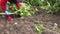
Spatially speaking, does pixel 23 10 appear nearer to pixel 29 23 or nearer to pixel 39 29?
pixel 29 23

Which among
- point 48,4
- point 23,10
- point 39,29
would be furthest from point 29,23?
point 48,4

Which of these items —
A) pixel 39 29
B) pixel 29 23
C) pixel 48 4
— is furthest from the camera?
pixel 48 4

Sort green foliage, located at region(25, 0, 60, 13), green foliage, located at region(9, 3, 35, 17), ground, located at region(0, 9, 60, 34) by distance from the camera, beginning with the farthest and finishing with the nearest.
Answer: green foliage, located at region(25, 0, 60, 13)
green foliage, located at region(9, 3, 35, 17)
ground, located at region(0, 9, 60, 34)

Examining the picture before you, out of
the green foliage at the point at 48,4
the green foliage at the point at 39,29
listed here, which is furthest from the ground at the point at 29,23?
the green foliage at the point at 48,4

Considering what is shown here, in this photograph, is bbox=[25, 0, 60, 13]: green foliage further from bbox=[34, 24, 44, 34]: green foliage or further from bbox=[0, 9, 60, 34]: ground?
bbox=[34, 24, 44, 34]: green foliage

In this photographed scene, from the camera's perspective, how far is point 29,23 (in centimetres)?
483

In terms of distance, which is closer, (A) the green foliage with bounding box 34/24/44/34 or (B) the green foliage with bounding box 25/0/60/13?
(A) the green foliage with bounding box 34/24/44/34

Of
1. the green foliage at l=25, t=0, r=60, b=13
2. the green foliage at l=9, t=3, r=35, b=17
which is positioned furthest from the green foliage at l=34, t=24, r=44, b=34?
the green foliage at l=25, t=0, r=60, b=13

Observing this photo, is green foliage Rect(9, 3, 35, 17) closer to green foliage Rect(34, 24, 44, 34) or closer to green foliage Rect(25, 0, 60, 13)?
green foliage Rect(25, 0, 60, 13)

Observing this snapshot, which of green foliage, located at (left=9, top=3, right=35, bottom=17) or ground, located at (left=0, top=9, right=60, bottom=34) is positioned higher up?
green foliage, located at (left=9, top=3, right=35, bottom=17)

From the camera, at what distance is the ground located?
14.7ft

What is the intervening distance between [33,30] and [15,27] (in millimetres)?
383

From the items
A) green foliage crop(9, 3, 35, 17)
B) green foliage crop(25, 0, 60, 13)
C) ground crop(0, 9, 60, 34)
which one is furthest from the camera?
green foliage crop(25, 0, 60, 13)

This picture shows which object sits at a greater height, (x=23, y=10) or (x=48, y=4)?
(x=23, y=10)
